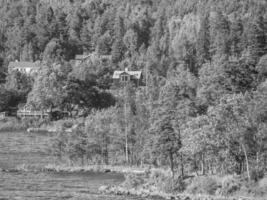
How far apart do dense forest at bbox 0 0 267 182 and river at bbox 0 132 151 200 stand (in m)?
4.66

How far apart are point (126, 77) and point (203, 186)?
272 feet

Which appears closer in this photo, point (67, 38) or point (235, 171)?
point (235, 171)

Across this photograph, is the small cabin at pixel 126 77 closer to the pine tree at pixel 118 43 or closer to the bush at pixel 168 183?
the pine tree at pixel 118 43

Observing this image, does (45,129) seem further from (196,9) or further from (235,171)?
(196,9)

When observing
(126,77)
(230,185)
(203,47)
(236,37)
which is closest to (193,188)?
(230,185)

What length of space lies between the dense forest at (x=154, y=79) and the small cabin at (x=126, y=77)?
4.93ft

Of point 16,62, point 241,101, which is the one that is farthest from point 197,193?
point 16,62

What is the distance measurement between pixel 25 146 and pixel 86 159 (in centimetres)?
1846

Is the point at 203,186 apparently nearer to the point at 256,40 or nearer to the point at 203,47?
the point at 256,40

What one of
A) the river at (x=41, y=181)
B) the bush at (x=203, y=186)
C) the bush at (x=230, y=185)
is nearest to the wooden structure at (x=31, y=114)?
the river at (x=41, y=181)

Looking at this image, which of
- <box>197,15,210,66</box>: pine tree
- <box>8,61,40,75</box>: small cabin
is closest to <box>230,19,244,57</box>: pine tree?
<box>197,15,210,66</box>: pine tree

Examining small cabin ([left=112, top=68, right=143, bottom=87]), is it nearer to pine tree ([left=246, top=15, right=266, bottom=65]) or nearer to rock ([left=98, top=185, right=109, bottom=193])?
pine tree ([left=246, top=15, right=266, bottom=65])

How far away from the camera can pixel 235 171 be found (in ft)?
176

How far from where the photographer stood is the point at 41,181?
58375 mm
